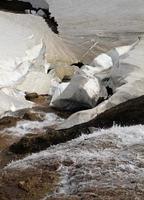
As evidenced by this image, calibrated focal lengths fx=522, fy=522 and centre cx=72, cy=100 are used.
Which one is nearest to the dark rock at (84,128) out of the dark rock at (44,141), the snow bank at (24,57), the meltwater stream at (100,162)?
the dark rock at (44,141)

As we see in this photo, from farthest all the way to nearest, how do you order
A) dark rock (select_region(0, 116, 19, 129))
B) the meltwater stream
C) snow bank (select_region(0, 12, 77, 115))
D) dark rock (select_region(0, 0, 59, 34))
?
dark rock (select_region(0, 0, 59, 34)) → snow bank (select_region(0, 12, 77, 115)) → dark rock (select_region(0, 116, 19, 129)) → the meltwater stream

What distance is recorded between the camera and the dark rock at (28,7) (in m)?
15.0

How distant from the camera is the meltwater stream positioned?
11.5ft

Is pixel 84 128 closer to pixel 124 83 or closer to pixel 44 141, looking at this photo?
pixel 44 141

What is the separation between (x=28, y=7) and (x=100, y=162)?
12078mm

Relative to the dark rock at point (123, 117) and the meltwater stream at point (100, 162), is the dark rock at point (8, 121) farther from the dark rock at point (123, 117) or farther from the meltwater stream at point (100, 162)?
the meltwater stream at point (100, 162)

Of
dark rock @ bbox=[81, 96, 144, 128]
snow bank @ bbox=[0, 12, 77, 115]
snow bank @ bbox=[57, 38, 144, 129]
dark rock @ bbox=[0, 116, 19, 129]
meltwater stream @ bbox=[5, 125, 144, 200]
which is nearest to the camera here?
meltwater stream @ bbox=[5, 125, 144, 200]

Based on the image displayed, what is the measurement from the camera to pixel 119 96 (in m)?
7.20

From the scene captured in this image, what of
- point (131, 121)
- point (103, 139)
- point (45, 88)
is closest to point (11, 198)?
point (103, 139)

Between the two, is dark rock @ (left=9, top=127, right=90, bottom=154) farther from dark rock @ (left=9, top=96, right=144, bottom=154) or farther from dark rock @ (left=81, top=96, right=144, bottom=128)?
dark rock @ (left=81, top=96, right=144, bottom=128)

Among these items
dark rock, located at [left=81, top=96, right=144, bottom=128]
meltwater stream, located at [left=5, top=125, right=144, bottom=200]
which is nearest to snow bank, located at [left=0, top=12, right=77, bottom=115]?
dark rock, located at [left=81, top=96, right=144, bottom=128]

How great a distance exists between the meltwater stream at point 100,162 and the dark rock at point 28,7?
34.6 ft

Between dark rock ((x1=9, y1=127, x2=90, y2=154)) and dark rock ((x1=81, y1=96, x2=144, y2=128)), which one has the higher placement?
dark rock ((x1=81, y1=96, x2=144, y2=128))

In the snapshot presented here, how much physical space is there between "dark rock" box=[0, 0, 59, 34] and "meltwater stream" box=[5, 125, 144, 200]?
34.6 feet
